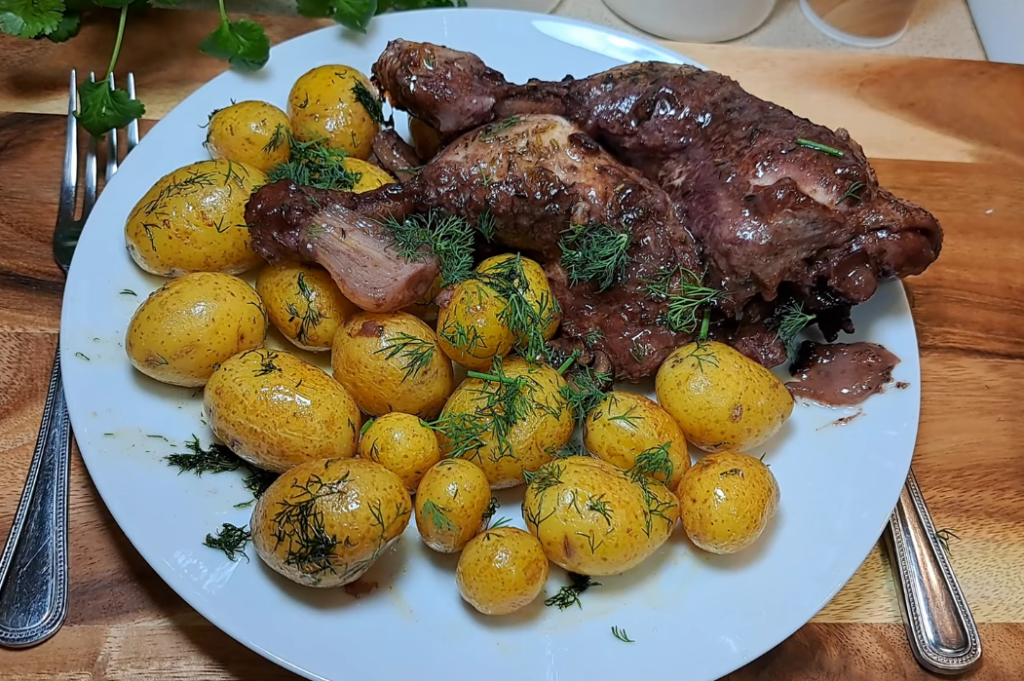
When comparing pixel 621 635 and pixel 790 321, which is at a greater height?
pixel 790 321

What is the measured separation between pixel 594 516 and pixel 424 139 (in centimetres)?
113

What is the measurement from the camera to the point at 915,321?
2182 mm

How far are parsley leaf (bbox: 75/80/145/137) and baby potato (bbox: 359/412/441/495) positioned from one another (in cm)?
113

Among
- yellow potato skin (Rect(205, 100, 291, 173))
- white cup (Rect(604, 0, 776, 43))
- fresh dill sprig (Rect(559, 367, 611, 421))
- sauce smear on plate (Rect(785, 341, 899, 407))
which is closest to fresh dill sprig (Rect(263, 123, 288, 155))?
yellow potato skin (Rect(205, 100, 291, 173))

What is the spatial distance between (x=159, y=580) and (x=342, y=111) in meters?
1.12

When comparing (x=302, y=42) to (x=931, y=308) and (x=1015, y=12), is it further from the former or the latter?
Answer: (x=1015, y=12)

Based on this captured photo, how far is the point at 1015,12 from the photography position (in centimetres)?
293

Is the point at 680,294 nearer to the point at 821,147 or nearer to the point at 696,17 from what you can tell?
the point at 821,147

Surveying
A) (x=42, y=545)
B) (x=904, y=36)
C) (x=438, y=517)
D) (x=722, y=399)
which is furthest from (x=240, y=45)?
(x=904, y=36)

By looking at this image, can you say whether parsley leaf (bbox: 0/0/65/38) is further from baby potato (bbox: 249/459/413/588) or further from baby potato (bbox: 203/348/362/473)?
baby potato (bbox: 249/459/413/588)

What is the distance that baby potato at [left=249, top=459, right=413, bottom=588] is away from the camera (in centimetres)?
135

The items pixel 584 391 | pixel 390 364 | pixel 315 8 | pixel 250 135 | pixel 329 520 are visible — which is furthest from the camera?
pixel 315 8

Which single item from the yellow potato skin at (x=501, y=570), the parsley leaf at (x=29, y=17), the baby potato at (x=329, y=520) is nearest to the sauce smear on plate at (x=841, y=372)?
the yellow potato skin at (x=501, y=570)

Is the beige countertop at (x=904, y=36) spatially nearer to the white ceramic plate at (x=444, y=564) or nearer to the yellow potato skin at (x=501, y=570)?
the white ceramic plate at (x=444, y=564)
